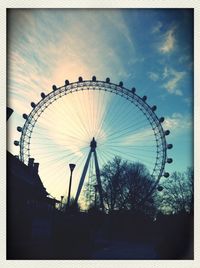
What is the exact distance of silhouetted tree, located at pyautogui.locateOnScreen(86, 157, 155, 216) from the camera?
1914 cm

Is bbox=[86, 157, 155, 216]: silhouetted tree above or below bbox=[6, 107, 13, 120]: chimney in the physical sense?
below

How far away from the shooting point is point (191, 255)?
6.35 meters

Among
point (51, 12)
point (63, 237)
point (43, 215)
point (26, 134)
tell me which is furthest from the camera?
point (26, 134)

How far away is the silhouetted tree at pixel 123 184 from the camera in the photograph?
19.1 m

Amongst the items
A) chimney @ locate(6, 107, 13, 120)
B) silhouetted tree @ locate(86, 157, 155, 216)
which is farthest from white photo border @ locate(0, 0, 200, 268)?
silhouetted tree @ locate(86, 157, 155, 216)

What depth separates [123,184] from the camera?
20.9m

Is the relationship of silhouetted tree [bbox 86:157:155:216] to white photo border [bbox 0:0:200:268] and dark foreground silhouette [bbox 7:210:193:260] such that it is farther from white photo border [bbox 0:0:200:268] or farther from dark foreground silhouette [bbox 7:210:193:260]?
white photo border [bbox 0:0:200:268]
